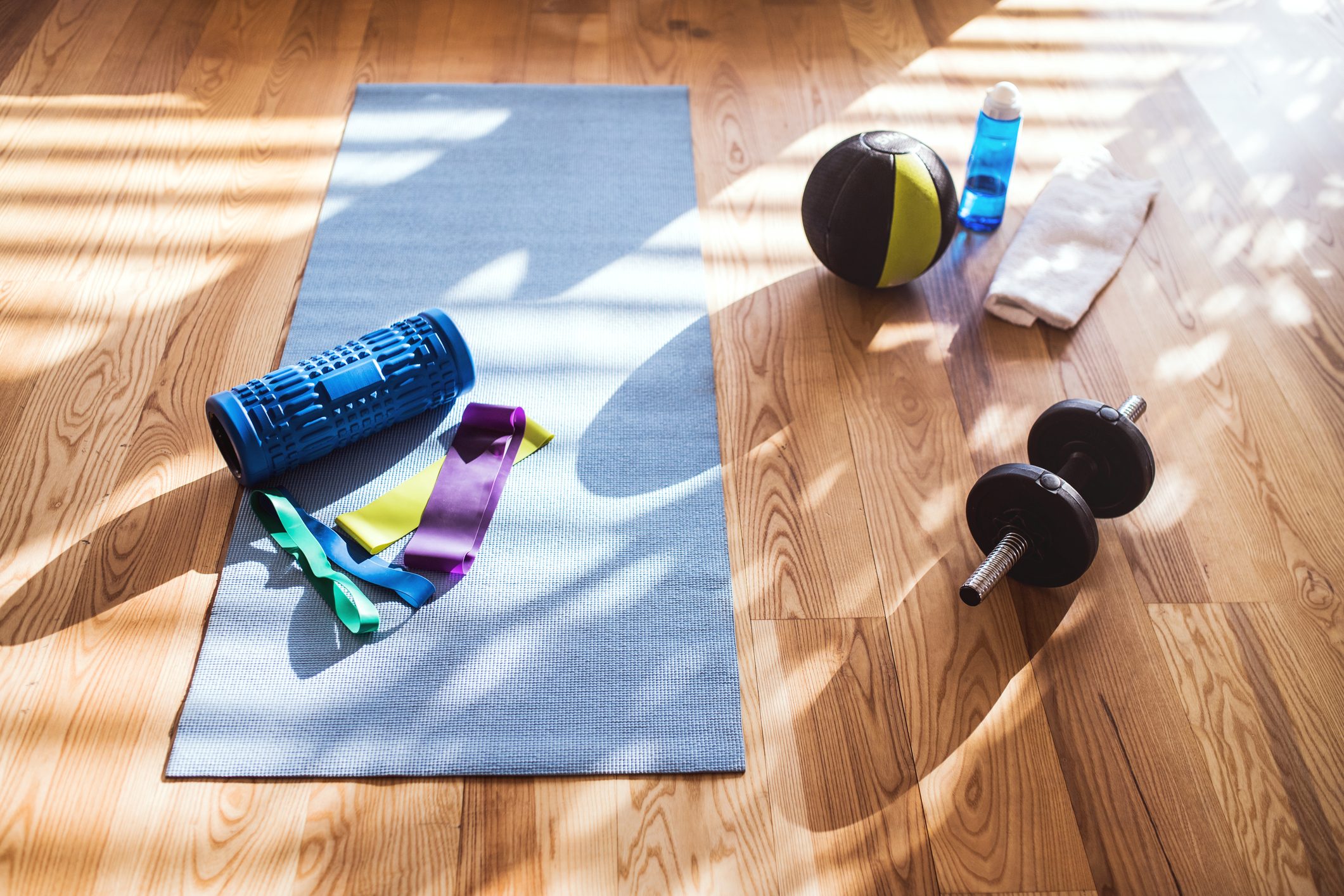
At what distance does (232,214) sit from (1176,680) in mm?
1850

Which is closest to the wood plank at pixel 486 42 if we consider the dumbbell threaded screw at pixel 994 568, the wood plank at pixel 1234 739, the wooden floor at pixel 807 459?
the wooden floor at pixel 807 459

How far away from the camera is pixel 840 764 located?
132 centimetres

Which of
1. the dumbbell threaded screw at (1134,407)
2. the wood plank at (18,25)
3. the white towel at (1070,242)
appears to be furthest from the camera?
the wood plank at (18,25)

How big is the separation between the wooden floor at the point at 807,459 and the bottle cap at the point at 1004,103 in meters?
0.24

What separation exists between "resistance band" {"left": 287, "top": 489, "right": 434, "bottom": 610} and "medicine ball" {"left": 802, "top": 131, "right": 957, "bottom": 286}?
35.7 inches

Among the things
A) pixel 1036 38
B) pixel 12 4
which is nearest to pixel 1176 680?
pixel 1036 38

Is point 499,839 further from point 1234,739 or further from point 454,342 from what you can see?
point 1234,739

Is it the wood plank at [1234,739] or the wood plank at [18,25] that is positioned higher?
the wood plank at [18,25]

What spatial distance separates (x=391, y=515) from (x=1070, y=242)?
1.37 metres

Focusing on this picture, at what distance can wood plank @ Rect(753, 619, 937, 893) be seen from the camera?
123 cm

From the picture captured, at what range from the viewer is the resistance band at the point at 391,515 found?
153 cm

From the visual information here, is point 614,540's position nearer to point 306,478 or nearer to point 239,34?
point 306,478

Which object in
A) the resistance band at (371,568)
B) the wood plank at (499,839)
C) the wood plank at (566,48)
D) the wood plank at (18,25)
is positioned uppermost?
the wood plank at (18,25)

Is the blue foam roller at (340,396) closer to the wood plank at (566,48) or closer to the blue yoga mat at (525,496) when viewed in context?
the blue yoga mat at (525,496)
